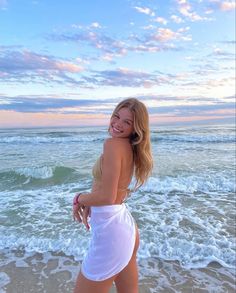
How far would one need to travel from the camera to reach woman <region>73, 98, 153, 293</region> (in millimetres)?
2123

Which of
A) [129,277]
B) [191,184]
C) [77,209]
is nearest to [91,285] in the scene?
[129,277]

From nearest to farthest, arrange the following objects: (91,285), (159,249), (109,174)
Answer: (109,174)
(91,285)
(159,249)

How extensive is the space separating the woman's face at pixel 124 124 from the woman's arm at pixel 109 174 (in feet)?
0.27

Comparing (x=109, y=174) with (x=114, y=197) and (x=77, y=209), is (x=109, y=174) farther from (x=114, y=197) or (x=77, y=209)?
(x=77, y=209)

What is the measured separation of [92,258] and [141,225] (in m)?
4.10

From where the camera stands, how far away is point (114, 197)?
7.06 ft

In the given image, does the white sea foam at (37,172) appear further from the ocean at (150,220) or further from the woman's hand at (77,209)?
the woman's hand at (77,209)

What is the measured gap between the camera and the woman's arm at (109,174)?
2.08 meters

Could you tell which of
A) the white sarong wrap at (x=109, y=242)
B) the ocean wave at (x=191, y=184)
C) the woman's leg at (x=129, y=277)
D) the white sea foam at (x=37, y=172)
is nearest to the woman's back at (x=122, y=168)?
the white sarong wrap at (x=109, y=242)

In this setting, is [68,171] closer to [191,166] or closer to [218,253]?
[191,166]

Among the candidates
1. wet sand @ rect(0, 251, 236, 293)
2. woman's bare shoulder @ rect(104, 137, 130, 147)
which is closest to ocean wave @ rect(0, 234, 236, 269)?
wet sand @ rect(0, 251, 236, 293)

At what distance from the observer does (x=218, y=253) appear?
502cm

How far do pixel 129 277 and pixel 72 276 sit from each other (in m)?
2.05

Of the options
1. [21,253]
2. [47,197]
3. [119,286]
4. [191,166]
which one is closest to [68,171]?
[47,197]
